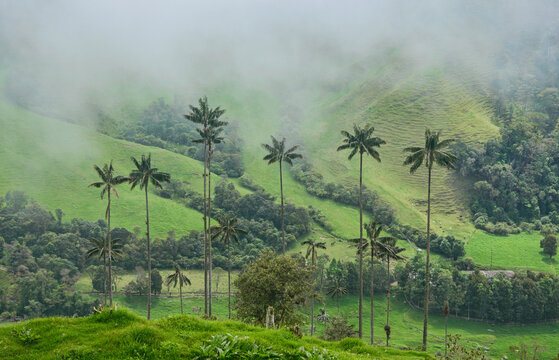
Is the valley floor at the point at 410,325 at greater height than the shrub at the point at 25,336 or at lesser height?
lesser

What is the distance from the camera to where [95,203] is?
19662 cm

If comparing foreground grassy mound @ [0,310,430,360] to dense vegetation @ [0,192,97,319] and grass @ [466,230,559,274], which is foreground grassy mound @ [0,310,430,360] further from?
grass @ [466,230,559,274]

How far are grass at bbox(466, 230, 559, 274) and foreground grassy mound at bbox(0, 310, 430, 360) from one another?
543ft

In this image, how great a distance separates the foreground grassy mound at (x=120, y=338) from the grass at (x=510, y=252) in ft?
543

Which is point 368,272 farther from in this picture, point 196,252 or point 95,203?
point 95,203

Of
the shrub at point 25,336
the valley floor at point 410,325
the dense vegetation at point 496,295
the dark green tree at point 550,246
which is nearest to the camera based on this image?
the shrub at point 25,336

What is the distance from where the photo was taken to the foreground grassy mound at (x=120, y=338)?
667 inches

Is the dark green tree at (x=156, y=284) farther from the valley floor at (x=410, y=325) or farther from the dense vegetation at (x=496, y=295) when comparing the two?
the dense vegetation at (x=496, y=295)

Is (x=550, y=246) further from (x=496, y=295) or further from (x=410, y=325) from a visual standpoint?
(x=410, y=325)

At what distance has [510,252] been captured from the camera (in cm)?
17650

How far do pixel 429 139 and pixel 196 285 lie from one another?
102 metres

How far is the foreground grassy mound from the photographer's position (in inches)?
667

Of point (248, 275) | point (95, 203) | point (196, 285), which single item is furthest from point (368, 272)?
point (95, 203)

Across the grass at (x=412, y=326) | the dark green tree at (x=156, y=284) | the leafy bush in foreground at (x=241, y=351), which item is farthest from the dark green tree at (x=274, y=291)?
the dark green tree at (x=156, y=284)
